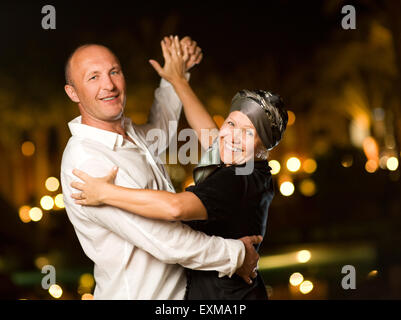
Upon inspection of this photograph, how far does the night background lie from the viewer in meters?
9.01

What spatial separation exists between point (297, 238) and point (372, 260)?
94.9 inches

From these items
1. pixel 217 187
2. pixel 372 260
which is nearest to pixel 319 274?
pixel 372 260

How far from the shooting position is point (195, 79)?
1167 cm

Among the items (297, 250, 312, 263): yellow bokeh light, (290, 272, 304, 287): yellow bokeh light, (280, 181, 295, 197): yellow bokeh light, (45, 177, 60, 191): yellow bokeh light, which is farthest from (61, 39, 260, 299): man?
(280, 181, 295, 197): yellow bokeh light

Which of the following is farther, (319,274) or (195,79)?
(195,79)

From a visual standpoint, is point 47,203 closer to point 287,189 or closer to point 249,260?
point 287,189

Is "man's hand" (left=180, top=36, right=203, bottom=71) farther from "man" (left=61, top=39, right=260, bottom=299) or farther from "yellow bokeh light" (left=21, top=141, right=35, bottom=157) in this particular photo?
"yellow bokeh light" (left=21, top=141, right=35, bottom=157)

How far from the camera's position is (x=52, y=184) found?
10.4m

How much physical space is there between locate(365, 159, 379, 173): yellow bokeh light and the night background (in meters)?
0.05

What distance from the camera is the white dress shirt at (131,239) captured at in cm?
213

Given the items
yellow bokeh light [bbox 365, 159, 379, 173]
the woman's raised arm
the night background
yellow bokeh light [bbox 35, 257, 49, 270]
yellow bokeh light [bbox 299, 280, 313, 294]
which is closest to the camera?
the woman's raised arm

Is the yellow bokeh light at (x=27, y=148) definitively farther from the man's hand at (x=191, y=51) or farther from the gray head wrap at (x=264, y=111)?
the gray head wrap at (x=264, y=111)

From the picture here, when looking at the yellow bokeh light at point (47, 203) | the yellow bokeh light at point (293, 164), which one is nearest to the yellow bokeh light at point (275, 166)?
the yellow bokeh light at point (293, 164)
